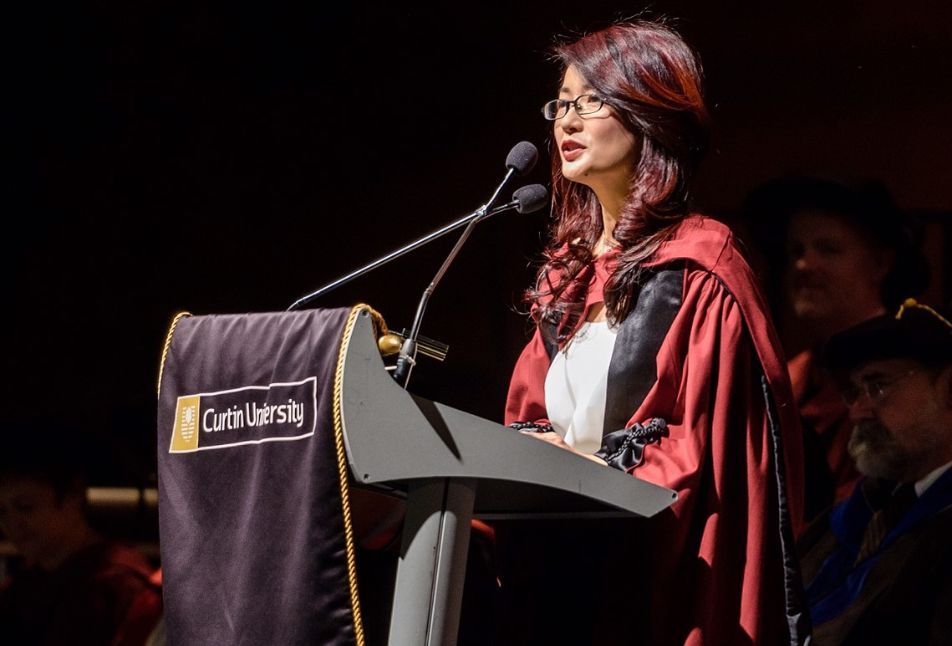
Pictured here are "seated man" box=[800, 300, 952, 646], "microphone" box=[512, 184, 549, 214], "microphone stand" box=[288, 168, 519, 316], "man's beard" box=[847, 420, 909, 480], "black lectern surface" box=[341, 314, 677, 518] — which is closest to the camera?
"black lectern surface" box=[341, 314, 677, 518]

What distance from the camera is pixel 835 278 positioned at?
10.7 ft

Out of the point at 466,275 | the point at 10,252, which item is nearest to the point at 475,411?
the point at 466,275

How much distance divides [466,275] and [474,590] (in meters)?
1.32

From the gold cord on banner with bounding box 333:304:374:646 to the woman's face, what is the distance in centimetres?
60

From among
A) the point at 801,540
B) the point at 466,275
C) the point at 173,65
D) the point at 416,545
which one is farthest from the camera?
the point at 173,65

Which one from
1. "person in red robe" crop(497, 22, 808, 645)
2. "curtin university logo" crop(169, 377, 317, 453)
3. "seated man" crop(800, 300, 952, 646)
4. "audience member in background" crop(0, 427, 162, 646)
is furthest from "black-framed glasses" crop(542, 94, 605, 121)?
"audience member in background" crop(0, 427, 162, 646)

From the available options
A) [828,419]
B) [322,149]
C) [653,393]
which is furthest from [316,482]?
[322,149]

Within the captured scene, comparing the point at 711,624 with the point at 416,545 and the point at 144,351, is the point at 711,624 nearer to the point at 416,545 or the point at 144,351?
the point at 416,545

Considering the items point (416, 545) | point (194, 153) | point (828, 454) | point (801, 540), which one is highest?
point (194, 153)

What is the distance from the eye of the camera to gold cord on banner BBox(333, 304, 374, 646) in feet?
4.95

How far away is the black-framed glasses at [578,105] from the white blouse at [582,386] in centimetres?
33

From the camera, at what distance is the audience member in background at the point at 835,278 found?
10.6 ft

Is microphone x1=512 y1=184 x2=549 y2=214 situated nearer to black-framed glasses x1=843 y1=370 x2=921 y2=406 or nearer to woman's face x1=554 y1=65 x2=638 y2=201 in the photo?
woman's face x1=554 y1=65 x2=638 y2=201

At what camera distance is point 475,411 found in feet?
11.1
